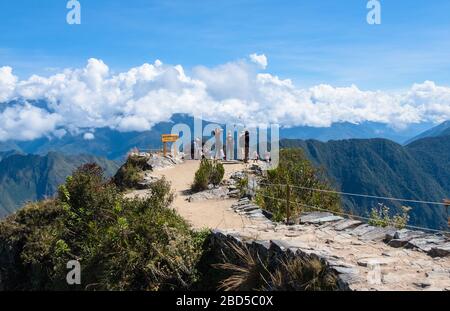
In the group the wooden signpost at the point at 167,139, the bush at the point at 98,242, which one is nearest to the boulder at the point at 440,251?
the bush at the point at 98,242

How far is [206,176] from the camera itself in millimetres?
27094

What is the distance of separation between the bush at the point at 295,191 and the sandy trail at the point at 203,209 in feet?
5.21

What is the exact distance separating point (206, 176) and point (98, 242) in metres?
11.9

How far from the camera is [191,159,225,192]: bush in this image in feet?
88.4

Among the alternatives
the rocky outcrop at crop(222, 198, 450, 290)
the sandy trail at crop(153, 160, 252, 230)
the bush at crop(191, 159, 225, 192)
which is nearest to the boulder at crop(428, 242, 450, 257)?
the rocky outcrop at crop(222, 198, 450, 290)

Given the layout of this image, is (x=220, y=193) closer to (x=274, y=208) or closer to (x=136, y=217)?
(x=274, y=208)

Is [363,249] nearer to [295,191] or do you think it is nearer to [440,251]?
[440,251]

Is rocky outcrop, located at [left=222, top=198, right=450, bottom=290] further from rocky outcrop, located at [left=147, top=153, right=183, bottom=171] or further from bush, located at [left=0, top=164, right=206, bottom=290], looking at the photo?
rocky outcrop, located at [left=147, top=153, right=183, bottom=171]

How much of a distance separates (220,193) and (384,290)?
54.1ft

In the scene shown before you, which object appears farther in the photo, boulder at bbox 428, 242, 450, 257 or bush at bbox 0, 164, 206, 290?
bush at bbox 0, 164, 206, 290

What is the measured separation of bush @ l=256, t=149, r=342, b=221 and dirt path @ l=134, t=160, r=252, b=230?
1587 millimetres

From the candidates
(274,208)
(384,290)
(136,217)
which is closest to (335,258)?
(384,290)

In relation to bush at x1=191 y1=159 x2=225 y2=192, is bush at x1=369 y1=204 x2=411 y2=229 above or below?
below
